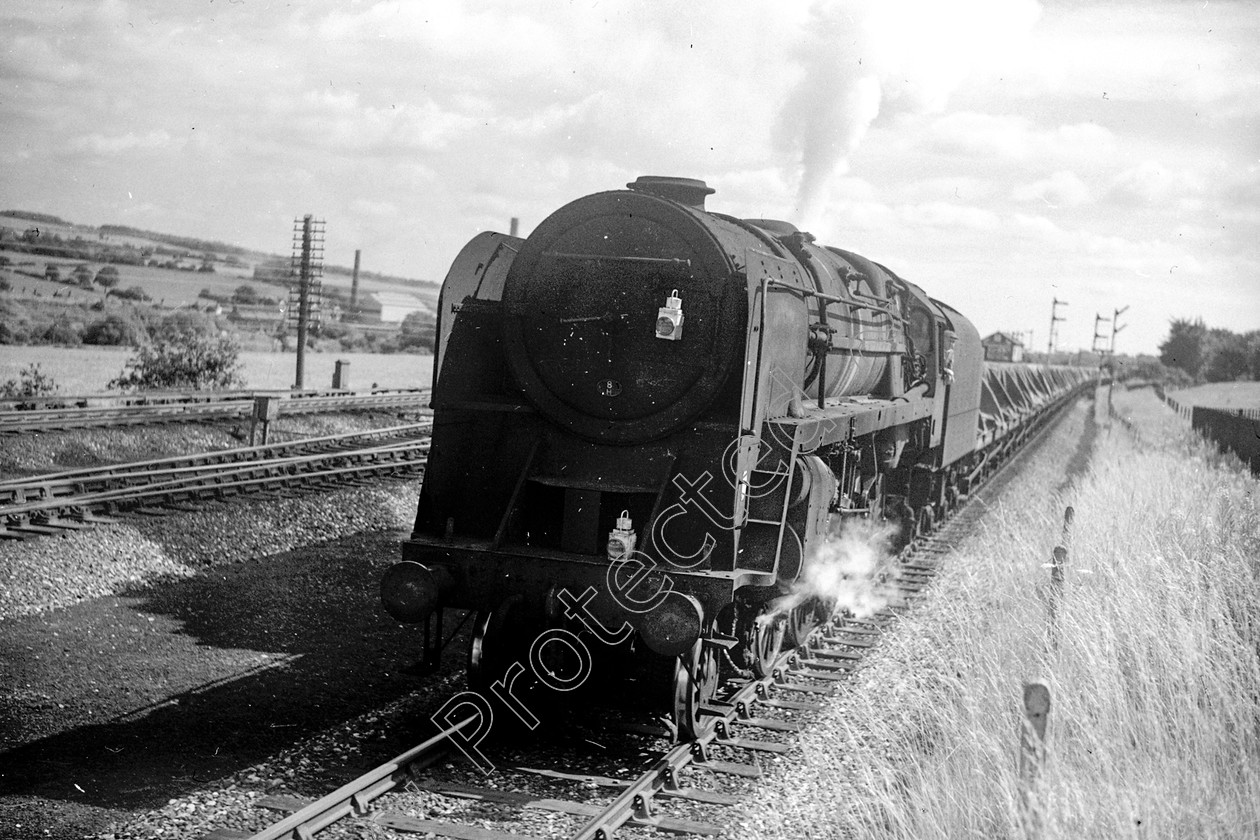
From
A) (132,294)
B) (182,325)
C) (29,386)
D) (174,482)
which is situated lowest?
(174,482)

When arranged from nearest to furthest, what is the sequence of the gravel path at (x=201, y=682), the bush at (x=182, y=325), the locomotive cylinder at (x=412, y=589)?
the gravel path at (x=201, y=682) < the locomotive cylinder at (x=412, y=589) < the bush at (x=182, y=325)

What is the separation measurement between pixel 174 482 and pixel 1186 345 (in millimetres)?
61037

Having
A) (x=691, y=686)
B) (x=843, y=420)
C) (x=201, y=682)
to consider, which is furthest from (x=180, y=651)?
(x=843, y=420)

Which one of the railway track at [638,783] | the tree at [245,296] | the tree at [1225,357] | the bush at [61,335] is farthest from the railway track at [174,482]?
the tree at [245,296]

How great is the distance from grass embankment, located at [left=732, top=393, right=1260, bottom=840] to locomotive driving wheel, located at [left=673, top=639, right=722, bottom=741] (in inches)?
23.3

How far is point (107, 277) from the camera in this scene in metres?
44.1

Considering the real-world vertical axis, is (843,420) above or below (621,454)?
above

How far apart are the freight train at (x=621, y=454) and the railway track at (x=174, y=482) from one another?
5569 mm

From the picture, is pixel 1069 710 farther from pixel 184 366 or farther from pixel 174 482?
pixel 184 366

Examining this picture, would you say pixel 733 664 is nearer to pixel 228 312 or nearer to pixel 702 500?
pixel 702 500

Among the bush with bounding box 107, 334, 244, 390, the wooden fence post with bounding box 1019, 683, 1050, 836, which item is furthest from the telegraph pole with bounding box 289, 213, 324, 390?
the wooden fence post with bounding box 1019, 683, 1050, 836

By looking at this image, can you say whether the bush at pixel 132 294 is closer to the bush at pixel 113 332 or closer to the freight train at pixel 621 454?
the bush at pixel 113 332

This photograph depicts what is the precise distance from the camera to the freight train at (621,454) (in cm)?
616

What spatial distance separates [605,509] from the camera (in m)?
6.65
